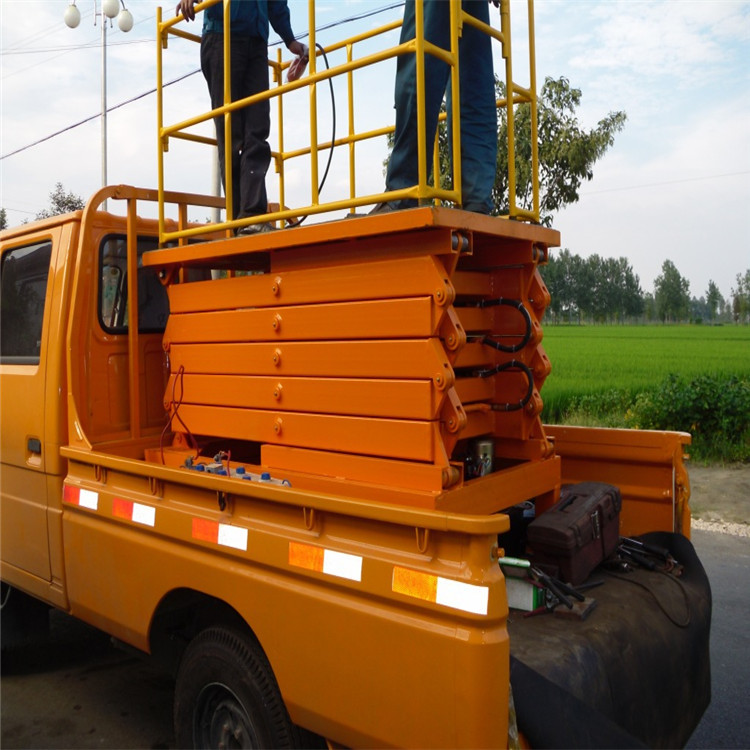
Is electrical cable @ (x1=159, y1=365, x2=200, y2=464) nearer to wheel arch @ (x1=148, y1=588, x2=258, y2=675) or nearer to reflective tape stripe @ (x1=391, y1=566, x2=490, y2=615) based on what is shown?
wheel arch @ (x1=148, y1=588, x2=258, y2=675)

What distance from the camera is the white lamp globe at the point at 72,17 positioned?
1685 centimetres

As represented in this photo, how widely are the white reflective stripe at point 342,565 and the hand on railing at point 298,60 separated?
3.02 m

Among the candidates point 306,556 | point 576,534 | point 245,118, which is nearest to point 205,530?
point 306,556

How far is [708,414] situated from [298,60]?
8.43m

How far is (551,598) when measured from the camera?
2783 mm

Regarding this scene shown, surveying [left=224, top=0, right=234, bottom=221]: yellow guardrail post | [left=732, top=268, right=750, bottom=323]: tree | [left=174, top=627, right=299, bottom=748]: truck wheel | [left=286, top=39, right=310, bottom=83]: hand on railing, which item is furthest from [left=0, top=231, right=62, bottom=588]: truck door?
[left=732, top=268, right=750, bottom=323]: tree

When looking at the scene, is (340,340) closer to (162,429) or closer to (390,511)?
(390,511)

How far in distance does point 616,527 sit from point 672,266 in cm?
9089

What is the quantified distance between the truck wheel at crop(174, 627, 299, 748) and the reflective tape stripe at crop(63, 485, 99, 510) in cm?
87

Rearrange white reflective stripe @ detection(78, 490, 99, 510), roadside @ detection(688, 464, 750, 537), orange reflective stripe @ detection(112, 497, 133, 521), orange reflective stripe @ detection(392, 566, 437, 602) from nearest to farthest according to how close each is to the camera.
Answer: orange reflective stripe @ detection(392, 566, 437, 602) → orange reflective stripe @ detection(112, 497, 133, 521) → white reflective stripe @ detection(78, 490, 99, 510) → roadside @ detection(688, 464, 750, 537)

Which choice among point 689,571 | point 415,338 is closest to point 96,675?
point 415,338

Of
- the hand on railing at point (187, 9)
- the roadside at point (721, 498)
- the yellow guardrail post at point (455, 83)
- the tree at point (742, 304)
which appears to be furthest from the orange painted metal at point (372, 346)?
the tree at point (742, 304)

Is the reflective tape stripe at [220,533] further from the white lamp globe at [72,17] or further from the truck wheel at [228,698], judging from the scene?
the white lamp globe at [72,17]

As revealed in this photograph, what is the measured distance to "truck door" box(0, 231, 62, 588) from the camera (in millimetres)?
3834
